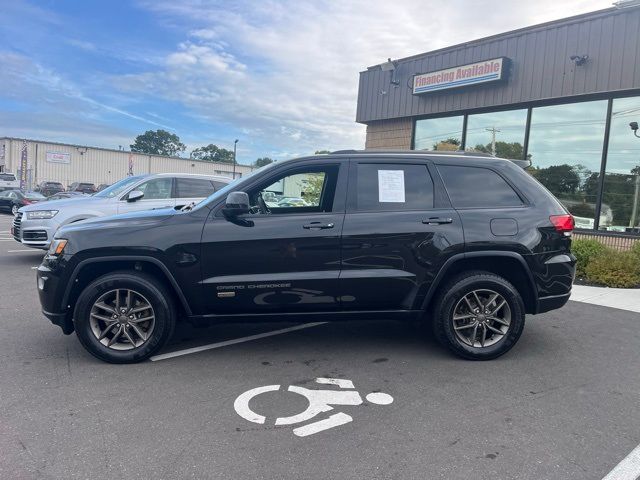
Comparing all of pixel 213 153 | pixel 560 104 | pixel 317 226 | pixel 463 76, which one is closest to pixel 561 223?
pixel 317 226

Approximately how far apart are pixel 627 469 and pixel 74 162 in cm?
5834

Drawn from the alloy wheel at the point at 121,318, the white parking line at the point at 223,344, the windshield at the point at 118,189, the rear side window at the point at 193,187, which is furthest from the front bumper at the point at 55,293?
the rear side window at the point at 193,187

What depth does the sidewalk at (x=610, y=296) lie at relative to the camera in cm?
679

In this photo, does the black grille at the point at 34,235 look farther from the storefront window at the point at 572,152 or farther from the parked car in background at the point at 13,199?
the parked car in background at the point at 13,199

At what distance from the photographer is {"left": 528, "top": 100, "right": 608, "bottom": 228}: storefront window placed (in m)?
10.4

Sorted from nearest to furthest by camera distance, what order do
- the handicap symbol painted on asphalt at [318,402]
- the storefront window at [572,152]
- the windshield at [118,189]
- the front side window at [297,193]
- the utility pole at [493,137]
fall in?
the handicap symbol painted on asphalt at [318,402] < the front side window at [297,193] < the windshield at [118,189] < the storefront window at [572,152] < the utility pole at [493,137]

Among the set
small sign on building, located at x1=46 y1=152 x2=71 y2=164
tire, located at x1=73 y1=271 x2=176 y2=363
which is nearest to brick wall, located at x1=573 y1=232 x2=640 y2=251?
tire, located at x1=73 y1=271 x2=176 y2=363

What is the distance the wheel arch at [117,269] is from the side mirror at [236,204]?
0.73 meters

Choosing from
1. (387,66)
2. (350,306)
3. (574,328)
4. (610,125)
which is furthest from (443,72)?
(350,306)

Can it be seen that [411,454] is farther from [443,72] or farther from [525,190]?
[443,72]

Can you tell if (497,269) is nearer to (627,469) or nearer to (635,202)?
→ (627,469)

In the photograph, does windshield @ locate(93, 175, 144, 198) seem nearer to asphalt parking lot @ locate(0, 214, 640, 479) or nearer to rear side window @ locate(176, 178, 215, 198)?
rear side window @ locate(176, 178, 215, 198)

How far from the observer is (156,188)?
940 centimetres

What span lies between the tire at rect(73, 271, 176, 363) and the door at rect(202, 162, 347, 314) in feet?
1.39
